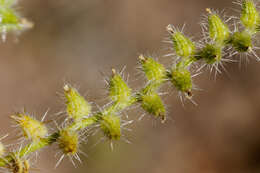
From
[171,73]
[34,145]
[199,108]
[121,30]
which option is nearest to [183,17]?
[121,30]

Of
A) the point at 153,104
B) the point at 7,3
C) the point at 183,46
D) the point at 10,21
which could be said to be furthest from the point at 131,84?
the point at 153,104

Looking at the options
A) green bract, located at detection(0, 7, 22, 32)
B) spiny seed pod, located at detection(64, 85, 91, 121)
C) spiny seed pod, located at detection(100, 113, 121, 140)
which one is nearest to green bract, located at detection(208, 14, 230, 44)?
spiny seed pod, located at detection(100, 113, 121, 140)

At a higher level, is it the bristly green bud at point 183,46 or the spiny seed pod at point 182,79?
the bristly green bud at point 183,46

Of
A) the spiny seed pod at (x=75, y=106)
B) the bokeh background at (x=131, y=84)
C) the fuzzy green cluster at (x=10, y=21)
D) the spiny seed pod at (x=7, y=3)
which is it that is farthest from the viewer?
the bokeh background at (x=131, y=84)

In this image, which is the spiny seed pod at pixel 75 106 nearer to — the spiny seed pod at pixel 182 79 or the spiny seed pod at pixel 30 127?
the spiny seed pod at pixel 30 127

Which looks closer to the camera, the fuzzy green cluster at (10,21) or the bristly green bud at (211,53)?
the bristly green bud at (211,53)

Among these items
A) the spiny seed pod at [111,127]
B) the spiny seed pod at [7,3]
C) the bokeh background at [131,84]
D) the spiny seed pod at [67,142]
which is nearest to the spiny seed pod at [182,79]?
the spiny seed pod at [111,127]

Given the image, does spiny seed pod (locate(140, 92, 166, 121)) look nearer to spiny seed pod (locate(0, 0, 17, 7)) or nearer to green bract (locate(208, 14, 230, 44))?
green bract (locate(208, 14, 230, 44))
